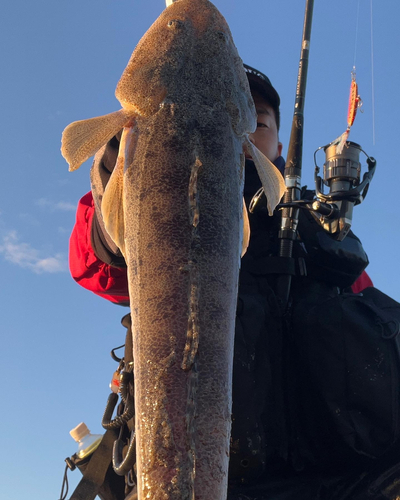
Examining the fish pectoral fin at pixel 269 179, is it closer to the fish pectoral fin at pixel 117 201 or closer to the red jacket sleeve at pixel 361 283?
the fish pectoral fin at pixel 117 201

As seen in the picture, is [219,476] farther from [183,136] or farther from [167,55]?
[167,55]

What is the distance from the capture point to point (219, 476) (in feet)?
6.39

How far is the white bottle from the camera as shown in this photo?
5.01 metres

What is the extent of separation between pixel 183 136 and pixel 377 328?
6.65 feet

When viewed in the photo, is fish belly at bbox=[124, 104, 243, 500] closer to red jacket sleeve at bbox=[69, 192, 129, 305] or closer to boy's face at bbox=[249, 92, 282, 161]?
red jacket sleeve at bbox=[69, 192, 129, 305]

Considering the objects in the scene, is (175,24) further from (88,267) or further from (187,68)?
(88,267)

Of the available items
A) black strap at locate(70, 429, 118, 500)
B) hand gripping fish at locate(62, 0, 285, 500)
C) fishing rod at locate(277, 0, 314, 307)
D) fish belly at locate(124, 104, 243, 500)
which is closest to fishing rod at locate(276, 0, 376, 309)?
fishing rod at locate(277, 0, 314, 307)

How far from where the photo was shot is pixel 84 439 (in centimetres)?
519

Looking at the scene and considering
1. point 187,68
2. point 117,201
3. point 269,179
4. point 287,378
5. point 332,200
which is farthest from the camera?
point 332,200

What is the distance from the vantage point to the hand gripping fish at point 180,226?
1.98 m

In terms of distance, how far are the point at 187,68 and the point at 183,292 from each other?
1114mm

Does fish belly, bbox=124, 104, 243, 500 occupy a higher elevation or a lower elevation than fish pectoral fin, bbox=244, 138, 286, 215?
lower

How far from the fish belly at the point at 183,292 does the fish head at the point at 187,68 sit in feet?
0.34

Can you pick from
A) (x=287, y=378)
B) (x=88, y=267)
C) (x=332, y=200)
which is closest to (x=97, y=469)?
(x=88, y=267)
